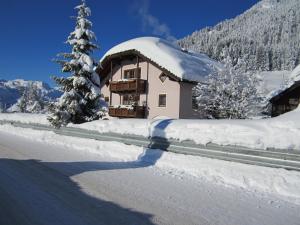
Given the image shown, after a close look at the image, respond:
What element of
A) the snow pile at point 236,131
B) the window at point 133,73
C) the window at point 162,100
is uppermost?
the window at point 133,73

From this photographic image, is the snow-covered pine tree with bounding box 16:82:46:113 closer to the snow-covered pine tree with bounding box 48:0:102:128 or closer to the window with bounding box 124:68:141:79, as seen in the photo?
the window with bounding box 124:68:141:79

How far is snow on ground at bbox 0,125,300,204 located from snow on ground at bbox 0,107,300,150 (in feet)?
2.28

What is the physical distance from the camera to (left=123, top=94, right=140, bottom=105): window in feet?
103

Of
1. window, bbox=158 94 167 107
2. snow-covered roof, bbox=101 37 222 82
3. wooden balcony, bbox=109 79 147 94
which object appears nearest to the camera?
snow-covered roof, bbox=101 37 222 82

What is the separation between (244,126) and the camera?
10.5 metres

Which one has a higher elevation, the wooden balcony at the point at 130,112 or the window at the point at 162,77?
the window at the point at 162,77

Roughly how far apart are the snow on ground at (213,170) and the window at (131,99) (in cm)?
1712

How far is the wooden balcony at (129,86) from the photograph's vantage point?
30428 mm

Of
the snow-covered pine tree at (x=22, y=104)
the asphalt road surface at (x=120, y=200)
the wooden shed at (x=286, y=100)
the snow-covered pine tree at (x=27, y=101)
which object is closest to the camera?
the asphalt road surface at (x=120, y=200)

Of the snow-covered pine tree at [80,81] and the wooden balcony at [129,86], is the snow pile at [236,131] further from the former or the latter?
the wooden balcony at [129,86]

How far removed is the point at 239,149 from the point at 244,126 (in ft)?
3.34

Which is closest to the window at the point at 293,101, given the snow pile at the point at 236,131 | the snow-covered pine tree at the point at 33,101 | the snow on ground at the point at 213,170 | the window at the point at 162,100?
the window at the point at 162,100

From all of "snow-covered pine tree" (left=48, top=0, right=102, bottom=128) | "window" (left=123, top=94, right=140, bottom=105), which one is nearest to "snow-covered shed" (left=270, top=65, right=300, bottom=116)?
"window" (left=123, top=94, right=140, bottom=105)

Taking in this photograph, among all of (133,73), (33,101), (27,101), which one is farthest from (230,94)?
(27,101)
